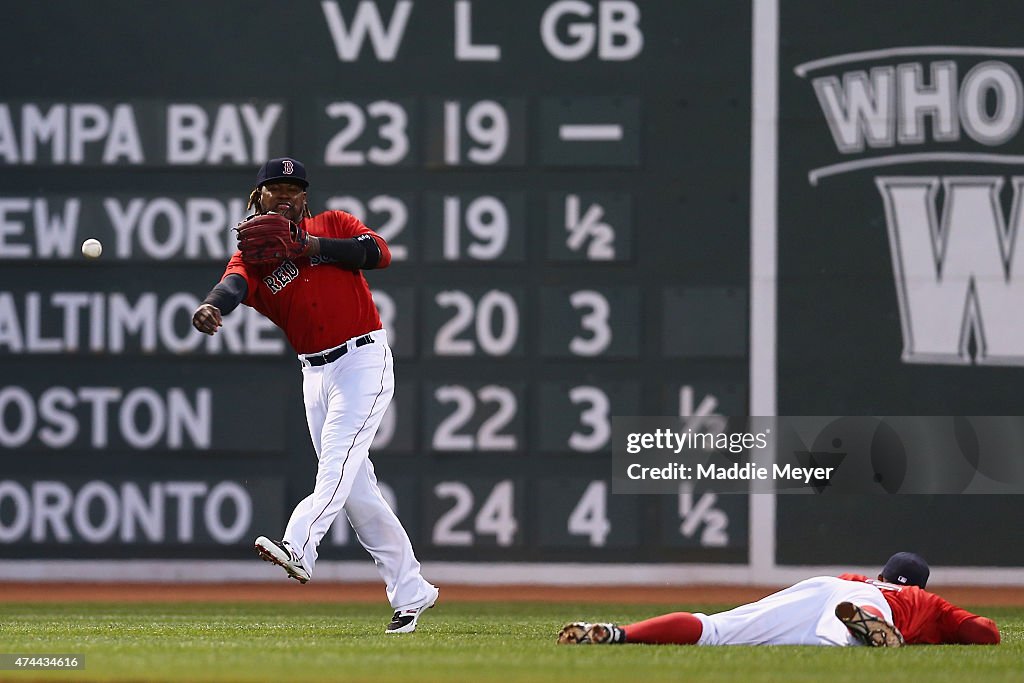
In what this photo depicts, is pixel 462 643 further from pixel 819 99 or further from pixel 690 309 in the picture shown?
pixel 819 99

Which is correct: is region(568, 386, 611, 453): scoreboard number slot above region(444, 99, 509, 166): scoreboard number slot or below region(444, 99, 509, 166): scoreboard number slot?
below

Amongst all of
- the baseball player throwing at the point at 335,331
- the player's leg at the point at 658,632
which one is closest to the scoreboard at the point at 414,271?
the baseball player throwing at the point at 335,331

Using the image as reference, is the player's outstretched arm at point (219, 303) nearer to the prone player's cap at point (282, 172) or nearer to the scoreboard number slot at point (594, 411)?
the prone player's cap at point (282, 172)

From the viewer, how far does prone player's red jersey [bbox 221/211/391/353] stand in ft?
19.9

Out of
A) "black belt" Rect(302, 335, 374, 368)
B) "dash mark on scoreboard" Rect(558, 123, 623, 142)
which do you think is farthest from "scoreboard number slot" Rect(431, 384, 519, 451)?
"black belt" Rect(302, 335, 374, 368)

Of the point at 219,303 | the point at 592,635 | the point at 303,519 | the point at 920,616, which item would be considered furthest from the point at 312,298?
the point at 920,616

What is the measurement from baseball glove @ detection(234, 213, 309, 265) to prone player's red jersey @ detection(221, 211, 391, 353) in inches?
4.8

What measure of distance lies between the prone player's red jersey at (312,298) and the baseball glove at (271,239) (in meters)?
0.12

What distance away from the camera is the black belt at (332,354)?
6.07 m

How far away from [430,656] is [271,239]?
1.66 metres

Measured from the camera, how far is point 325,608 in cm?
804

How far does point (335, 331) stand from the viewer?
6051mm

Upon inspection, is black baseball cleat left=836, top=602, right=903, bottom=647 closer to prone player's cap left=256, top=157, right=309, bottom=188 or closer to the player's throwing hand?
the player's throwing hand

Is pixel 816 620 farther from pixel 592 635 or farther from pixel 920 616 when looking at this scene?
pixel 592 635
